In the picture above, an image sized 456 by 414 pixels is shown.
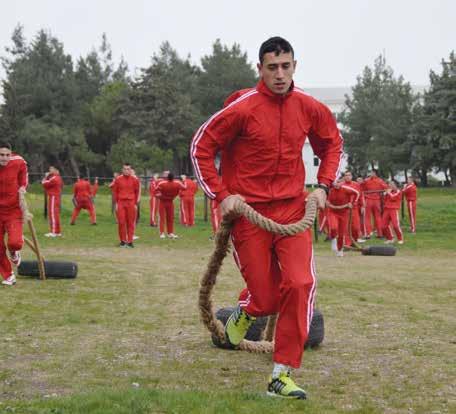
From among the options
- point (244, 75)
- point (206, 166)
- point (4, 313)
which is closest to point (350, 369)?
point (206, 166)

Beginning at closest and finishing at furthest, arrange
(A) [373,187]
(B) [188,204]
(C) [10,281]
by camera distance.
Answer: (C) [10,281]
(A) [373,187]
(B) [188,204]

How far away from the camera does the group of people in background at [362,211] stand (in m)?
19.4

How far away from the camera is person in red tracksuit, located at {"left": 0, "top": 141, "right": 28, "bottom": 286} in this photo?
12.0 meters

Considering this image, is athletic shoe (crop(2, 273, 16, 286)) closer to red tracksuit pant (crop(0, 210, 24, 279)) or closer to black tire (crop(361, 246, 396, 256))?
red tracksuit pant (crop(0, 210, 24, 279))

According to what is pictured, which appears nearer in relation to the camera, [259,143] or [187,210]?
[259,143]

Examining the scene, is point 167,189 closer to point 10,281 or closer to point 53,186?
point 53,186

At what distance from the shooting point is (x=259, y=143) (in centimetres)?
605

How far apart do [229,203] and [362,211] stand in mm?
21236

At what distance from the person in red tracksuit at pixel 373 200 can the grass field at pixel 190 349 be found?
1217cm

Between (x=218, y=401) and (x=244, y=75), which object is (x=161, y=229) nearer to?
(x=218, y=401)

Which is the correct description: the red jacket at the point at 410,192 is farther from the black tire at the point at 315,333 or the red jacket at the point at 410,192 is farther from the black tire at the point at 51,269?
the black tire at the point at 315,333

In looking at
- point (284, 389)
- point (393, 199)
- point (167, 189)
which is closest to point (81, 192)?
point (167, 189)

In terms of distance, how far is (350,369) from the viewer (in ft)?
21.9

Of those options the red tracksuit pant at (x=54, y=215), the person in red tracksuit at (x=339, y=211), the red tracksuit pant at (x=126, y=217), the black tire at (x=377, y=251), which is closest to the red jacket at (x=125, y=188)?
the red tracksuit pant at (x=126, y=217)
